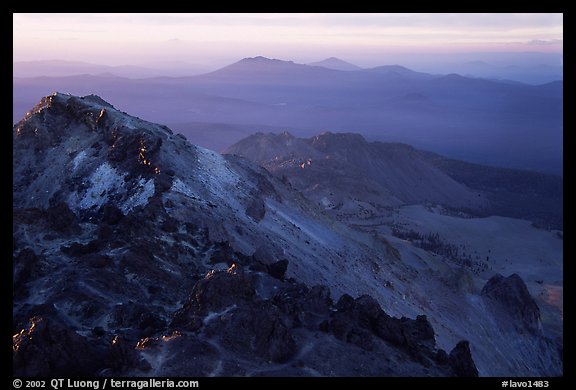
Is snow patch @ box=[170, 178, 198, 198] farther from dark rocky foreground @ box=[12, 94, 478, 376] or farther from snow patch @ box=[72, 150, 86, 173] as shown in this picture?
snow patch @ box=[72, 150, 86, 173]

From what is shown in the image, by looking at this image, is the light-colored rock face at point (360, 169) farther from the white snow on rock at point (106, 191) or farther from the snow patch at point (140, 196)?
the snow patch at point (140, 196)

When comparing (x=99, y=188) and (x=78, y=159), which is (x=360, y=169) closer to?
(x=78, y=159)

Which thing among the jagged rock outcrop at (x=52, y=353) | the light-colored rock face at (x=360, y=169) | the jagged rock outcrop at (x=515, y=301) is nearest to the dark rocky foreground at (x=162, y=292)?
the jagged rock outcrop at (x=52, y=353)

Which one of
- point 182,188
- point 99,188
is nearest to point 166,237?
point 182,188

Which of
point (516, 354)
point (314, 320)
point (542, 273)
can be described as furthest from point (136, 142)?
point (542, 273)

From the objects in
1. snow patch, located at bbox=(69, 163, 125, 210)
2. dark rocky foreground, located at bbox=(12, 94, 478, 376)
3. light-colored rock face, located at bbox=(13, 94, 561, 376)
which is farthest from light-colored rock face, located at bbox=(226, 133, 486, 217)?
snow patch, located at bbox=(69, 163, 125, 210)
